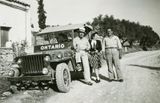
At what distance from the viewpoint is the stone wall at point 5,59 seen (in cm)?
953

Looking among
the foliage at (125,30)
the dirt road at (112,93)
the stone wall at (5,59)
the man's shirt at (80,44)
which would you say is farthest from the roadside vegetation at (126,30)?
the dirt road at (112,93)

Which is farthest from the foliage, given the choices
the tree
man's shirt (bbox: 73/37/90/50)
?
man's shirt (bbox: 73/37/90/50)

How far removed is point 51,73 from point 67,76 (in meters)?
0.64

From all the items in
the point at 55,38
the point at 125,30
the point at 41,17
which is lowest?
the point at 55,38

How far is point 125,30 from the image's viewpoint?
3694 centimetres

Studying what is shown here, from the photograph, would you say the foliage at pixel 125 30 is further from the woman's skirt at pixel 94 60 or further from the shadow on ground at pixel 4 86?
the shadow on ground at pixel 4 86

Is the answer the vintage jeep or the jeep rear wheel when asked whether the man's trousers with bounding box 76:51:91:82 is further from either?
the jeep rear wheel

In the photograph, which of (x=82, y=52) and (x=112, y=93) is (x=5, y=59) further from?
(x=112, y=93)

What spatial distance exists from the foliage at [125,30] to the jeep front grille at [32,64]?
2333 cm

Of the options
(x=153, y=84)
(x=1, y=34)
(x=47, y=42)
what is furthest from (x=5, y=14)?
(x=153, y=84)

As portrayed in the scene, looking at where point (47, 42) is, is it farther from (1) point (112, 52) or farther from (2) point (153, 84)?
(2) point (153, 84)

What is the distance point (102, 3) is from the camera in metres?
6.70

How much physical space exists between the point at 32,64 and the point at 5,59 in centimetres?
407

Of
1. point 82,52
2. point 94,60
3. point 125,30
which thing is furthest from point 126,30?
point 82,52
